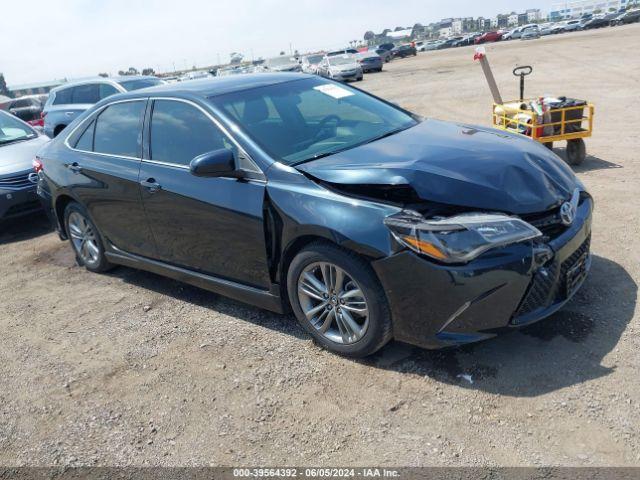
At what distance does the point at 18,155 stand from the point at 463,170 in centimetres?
658

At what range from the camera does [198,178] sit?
405 cm

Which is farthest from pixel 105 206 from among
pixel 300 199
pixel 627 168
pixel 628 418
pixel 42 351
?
pixel 627 168

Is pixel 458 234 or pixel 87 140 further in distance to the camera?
pixel 87 140

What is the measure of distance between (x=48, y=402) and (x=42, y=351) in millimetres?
779

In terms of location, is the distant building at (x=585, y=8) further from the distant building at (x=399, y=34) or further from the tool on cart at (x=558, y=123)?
the tool on cart at (x=558, y=123)

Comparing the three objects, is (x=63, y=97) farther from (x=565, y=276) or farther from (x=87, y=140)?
(x=565, y=276)

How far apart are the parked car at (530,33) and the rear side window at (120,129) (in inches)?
2476

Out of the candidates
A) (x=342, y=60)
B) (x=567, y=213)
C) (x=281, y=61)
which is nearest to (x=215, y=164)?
(x=567, y=213)

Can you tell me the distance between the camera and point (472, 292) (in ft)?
9.96

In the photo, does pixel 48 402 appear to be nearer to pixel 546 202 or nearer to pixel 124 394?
pixel 124 394

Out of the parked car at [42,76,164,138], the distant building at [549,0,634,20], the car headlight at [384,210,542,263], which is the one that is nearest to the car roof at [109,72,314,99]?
the car headlight at [384,210,542,263]

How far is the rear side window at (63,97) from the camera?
1212 centimetres

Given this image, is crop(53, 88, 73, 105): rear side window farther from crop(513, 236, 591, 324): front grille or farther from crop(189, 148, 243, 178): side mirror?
crop(513, 236, 591, 324): front grille

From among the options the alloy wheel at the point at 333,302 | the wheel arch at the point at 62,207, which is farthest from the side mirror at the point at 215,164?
the wheel arch at the point at 62,207
